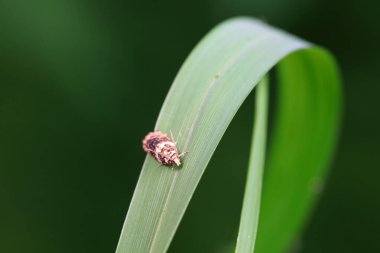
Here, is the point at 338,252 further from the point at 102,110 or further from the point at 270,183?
the point at 102,110

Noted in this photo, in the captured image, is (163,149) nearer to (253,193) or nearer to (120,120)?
(253,193)

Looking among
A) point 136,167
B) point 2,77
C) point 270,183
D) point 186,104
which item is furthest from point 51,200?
point 186,104

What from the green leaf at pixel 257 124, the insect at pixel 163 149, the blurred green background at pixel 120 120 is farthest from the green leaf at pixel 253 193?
the blurred green background at pixel 120 120

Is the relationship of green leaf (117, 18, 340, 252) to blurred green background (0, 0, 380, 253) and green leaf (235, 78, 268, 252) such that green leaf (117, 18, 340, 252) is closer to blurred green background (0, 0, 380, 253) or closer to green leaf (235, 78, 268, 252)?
green leaf (235, 78, 268, 252)

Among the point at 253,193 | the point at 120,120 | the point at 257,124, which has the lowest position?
the point at 253,193

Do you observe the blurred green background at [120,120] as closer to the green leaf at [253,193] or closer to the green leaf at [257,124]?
the green leaf at [257,124]

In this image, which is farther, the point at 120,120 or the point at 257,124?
the point at 120,120

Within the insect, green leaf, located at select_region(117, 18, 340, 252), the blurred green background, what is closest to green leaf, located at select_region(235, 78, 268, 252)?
green leaf, located at select_region(117, 18, 340, 252)

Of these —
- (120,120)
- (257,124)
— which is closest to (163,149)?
(257,124)

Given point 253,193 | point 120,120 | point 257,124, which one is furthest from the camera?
point 120,120
